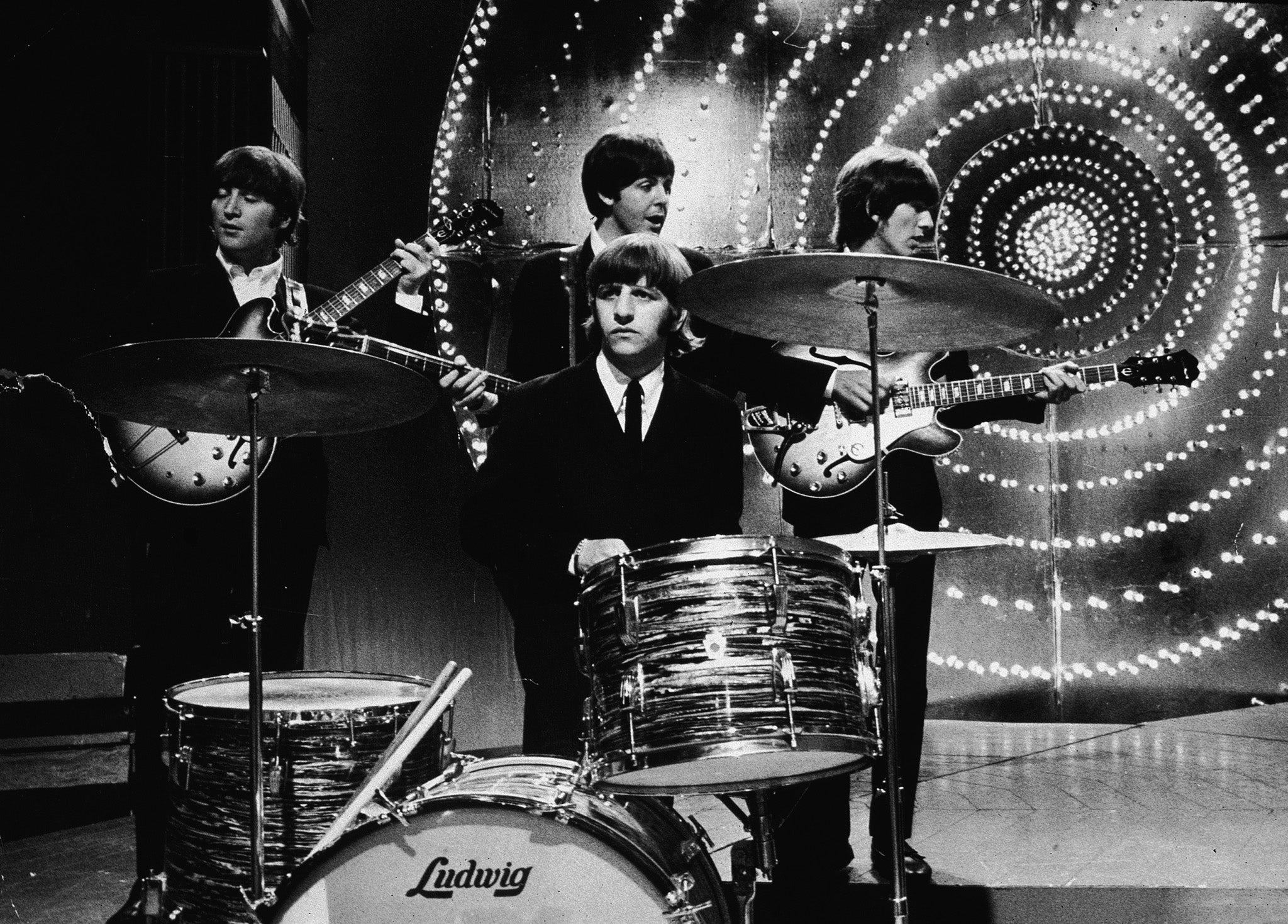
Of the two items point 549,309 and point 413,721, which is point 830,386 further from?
point 413,721

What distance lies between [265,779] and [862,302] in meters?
1.74

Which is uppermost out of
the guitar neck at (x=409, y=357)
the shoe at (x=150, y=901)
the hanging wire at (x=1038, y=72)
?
the hanging wire at (x=1038, y=72)

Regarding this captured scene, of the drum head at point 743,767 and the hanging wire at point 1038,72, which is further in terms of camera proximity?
the hanging wire at point 1038,72

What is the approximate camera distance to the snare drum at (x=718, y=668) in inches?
93.4

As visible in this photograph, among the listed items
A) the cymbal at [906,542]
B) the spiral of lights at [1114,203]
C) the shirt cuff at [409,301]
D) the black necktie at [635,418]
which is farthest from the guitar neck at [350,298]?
the spiral of lights at [1114,203]

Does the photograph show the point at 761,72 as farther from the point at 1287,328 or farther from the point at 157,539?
the point at 157,539

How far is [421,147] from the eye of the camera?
527 centimetres

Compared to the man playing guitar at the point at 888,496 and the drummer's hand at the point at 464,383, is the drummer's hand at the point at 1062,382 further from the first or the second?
the drummer's hand at the point at 464,383

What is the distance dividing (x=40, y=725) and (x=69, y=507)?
96 cm

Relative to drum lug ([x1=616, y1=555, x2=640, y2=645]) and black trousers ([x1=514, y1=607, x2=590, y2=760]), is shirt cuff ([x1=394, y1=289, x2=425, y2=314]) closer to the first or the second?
black trousers ([x1=514, y1=607, x2=590, y2=760])

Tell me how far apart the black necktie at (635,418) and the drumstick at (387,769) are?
3.20 ft

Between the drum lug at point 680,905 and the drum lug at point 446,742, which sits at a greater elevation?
the drum lug at point 446,742

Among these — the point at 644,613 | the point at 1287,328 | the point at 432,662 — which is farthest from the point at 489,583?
the point at 1287,328

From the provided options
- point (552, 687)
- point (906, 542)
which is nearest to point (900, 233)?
point (906, 542)
